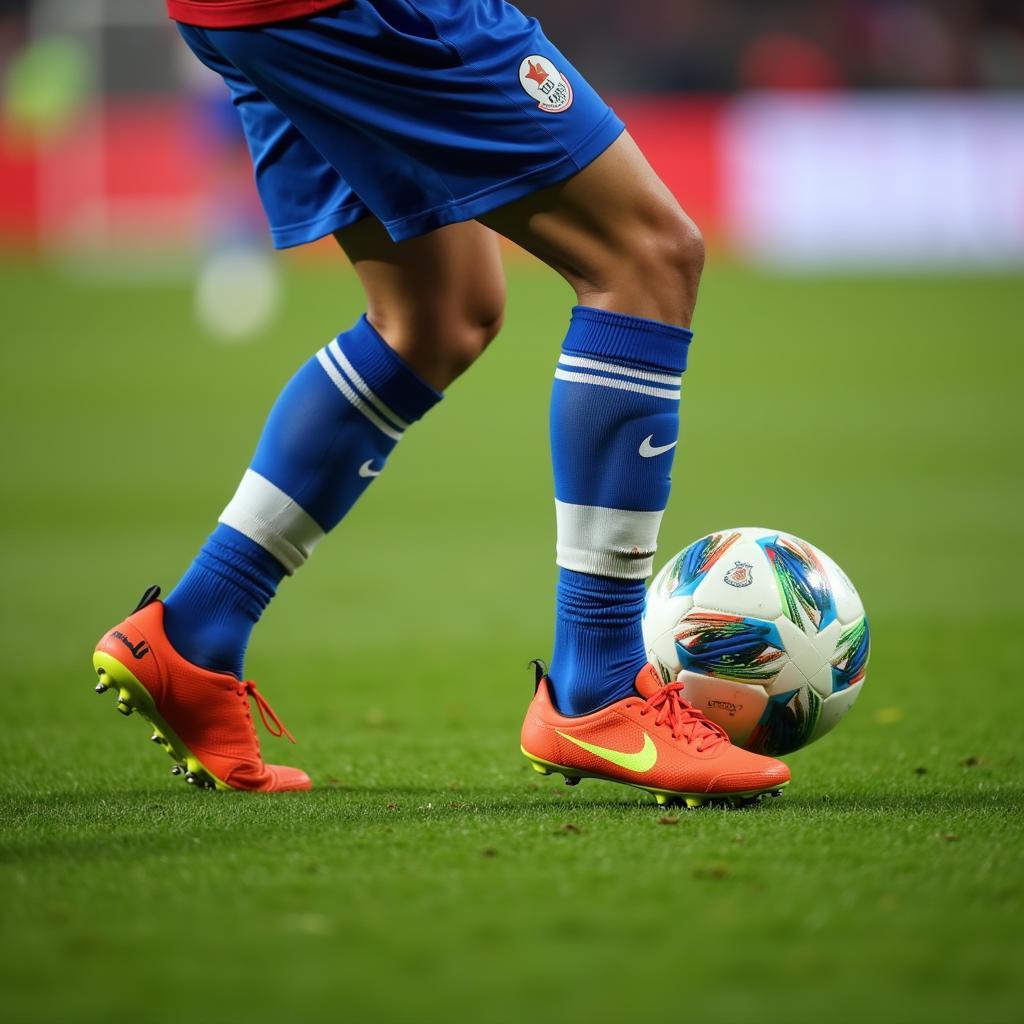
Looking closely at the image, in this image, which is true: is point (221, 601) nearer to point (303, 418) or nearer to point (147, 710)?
point (147, 710)

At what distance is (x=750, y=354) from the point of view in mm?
13508

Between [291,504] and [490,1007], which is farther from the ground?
[291,504]

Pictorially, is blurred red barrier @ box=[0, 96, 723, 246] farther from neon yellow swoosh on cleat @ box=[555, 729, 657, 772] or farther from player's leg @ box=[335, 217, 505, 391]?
neon yellow swoosh on cleat @ box=[555, 729, 657, 772]

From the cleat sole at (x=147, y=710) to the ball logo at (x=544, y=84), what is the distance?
1.07m

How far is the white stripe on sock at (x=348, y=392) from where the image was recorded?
2.71 metres

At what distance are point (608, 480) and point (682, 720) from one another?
375 mm

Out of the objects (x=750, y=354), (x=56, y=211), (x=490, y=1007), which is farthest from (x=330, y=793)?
(x=56, y=211)

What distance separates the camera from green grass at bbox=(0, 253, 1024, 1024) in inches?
60.7

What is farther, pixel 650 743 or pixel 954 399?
pixel 954 399

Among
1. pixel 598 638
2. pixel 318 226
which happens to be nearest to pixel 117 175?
pixel 318 226

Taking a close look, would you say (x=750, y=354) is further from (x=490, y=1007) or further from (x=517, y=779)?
(x=490, y=1007)

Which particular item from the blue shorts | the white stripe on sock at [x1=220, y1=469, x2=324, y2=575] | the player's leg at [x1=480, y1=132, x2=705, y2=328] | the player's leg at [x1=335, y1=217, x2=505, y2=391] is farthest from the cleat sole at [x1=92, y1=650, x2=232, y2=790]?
the player's leg at [x1=480, y1=132, x2=705, y2=328]

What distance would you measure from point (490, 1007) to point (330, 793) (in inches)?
45.7

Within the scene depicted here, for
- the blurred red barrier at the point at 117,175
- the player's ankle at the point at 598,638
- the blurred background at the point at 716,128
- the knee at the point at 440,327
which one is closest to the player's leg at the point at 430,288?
the knee at the point at 440,327
